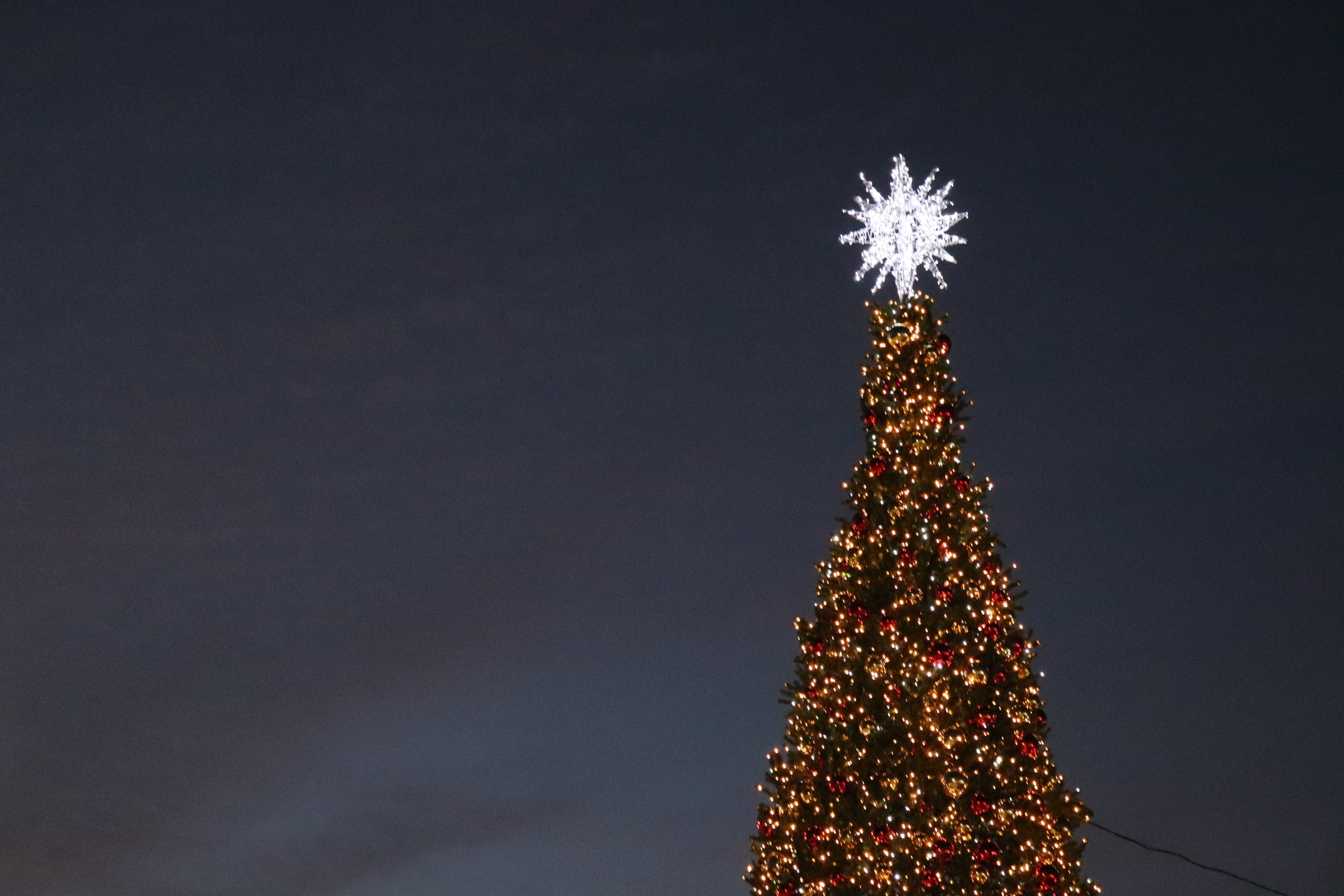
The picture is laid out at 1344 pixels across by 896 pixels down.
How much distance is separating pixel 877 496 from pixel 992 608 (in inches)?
56.3

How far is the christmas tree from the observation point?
12875 millimetres

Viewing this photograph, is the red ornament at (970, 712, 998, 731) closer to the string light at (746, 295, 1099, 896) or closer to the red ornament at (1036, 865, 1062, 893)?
the string light at (746, 295, 1099, 896)

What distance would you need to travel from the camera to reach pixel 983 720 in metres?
13.2

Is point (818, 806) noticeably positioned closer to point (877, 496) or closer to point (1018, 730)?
point (1018, 730)

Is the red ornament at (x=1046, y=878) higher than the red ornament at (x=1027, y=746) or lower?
lower

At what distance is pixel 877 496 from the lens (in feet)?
45.9

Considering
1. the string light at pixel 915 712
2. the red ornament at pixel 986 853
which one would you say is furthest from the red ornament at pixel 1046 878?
the red ornament at pixel 986 853

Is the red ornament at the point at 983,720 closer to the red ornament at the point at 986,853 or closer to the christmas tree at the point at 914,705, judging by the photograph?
the christmas tree at the point at 914,705

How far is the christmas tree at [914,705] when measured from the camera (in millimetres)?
12875

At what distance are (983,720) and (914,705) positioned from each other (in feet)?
2.09

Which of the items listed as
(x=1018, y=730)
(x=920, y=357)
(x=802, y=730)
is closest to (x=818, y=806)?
(x=802, y=730)

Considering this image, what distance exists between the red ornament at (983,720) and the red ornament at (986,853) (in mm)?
987

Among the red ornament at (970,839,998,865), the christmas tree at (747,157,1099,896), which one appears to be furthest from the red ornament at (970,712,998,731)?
the red ornament at (970,839,998,865)

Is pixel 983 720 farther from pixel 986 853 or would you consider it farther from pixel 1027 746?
pixel 986 853
